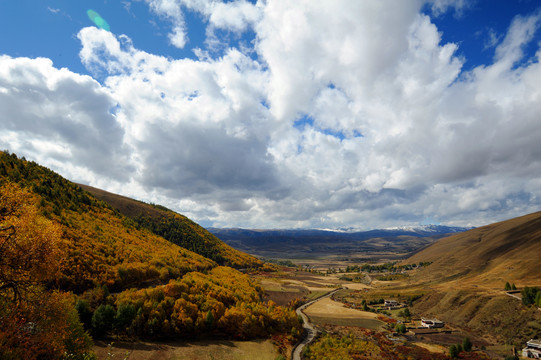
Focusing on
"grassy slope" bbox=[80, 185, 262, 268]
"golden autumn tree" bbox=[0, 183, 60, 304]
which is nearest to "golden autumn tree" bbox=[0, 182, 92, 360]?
"golden autumn tree" bbox=[0, 183, 60, 304]

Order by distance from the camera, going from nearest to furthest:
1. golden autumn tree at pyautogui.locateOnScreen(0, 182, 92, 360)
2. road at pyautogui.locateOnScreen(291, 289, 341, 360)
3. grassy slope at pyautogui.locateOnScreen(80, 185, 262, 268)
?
golden autumn tree at pyautogui.locateOnScreen(0, 182, 92, 360) < road at pyautogui.locateOnScreen(291, 289, 341, 360) < grassy slope at pyautogui.locateOnScreen(80, 185, 262, 268)

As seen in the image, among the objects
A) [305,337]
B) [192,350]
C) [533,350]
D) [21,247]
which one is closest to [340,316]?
[305,337]

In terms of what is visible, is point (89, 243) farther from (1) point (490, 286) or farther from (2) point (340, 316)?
(1) point (490, 286)

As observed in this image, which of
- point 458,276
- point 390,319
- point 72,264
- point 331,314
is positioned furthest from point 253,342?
point 458,276

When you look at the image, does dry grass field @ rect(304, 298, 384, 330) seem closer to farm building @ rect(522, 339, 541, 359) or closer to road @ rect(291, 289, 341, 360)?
→ road @ rect(291, 289, 341, 360)

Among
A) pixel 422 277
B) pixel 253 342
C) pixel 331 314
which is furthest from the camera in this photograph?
pixel 422 277

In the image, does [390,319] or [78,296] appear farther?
[390,319]

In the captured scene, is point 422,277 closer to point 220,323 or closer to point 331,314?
point 331,314
